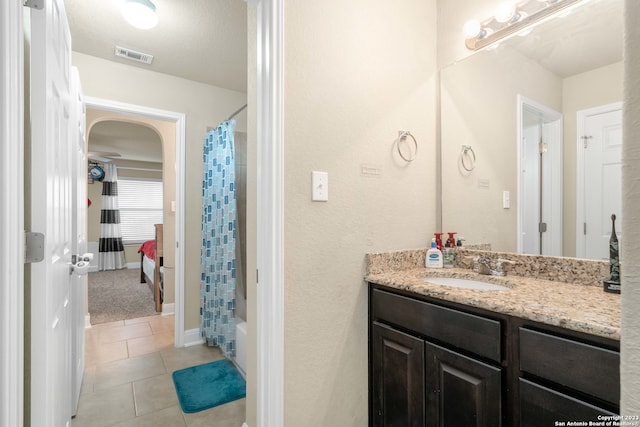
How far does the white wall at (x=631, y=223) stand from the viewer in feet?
1.04

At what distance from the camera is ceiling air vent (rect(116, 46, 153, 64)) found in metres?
2.46

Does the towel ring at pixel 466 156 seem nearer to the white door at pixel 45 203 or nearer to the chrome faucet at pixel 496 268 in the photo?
the chrome faucet at pixel 496 268

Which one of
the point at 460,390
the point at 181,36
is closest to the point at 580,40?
the point at 460,390

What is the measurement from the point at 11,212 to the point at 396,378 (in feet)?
4.93

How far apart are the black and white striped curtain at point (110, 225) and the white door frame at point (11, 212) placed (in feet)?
23.7

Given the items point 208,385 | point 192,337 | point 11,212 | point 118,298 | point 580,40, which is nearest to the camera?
point 11,212

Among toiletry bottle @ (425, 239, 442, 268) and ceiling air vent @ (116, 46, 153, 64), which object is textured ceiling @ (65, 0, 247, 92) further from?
toiletry bottle @ (425, 239, 442, 268)

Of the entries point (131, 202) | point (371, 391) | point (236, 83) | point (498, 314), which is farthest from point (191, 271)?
point (131, 202)

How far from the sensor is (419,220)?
1.80 meters

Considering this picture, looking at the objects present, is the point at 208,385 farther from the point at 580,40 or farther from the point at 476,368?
the point at 580,40

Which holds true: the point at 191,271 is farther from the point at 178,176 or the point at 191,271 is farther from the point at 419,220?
the point at 419,220

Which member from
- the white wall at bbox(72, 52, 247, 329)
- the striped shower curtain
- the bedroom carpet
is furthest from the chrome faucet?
the bedroom carpet

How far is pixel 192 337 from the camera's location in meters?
2.94

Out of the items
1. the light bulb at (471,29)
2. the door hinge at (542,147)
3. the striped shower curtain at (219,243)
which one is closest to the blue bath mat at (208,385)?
the striped shower curtain at (219,243)
